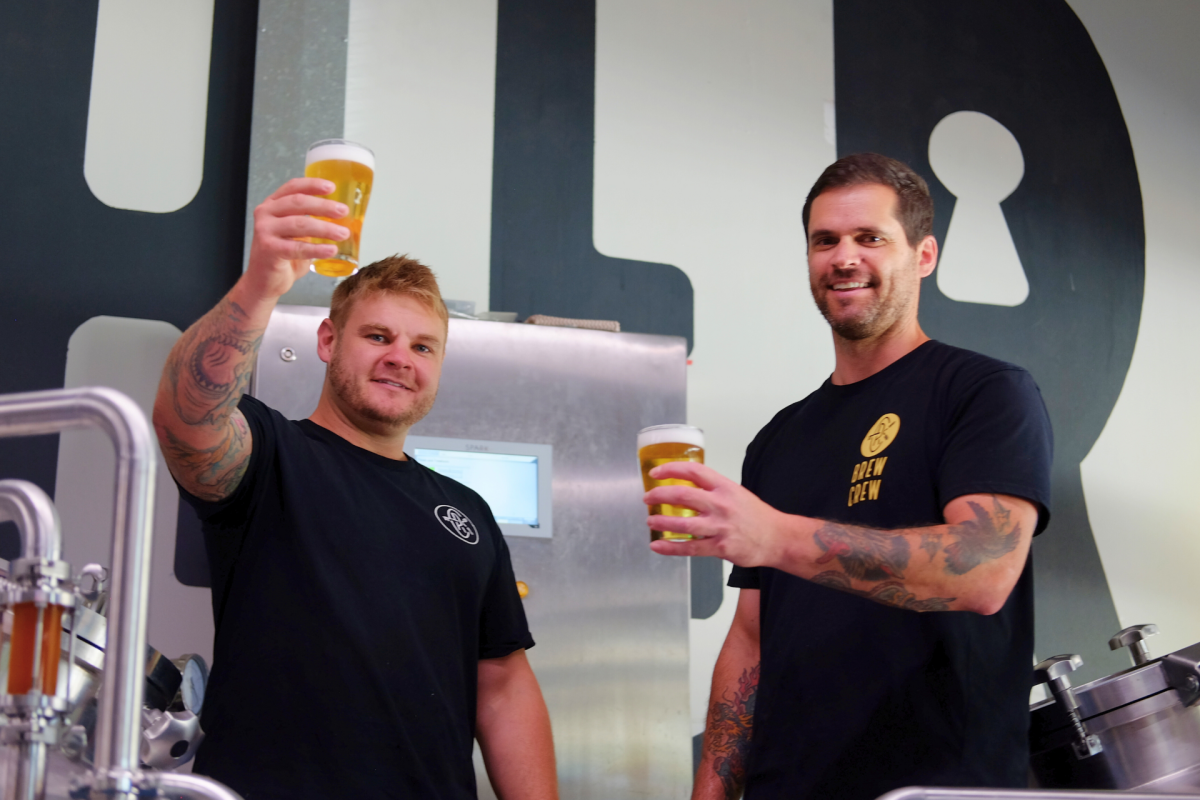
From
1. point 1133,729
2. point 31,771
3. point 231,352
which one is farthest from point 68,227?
point 1133,729

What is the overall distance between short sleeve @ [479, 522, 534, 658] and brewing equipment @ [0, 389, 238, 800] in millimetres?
1008

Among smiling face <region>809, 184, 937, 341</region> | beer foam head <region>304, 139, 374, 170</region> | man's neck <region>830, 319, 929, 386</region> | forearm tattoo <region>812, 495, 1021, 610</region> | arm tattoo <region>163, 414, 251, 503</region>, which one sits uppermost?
beer foam head <region>304, 139, 374, 170</region>

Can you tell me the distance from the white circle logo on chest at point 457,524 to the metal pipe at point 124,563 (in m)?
0.95

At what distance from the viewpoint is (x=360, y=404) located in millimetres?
1898

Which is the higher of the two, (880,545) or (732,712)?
(880,545)

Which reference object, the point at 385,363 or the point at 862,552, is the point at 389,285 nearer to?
the point at 385,363

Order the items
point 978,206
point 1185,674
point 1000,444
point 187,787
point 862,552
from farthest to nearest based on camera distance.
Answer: point 978,206
point 1185,674
point 1000,444
point 862,552
point 187,787

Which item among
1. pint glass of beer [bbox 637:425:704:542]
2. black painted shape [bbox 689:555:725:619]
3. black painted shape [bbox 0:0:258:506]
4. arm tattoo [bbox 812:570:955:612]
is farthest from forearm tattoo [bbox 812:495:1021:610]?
black painted shape [bbox 0:0:258:506]

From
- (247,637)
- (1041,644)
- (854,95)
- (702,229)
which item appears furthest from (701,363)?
(247,637)

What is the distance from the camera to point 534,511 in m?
2.53

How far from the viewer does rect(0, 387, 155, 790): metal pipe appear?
87 centimetres

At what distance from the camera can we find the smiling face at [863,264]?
177 centimetres

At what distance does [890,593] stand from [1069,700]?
63 cm

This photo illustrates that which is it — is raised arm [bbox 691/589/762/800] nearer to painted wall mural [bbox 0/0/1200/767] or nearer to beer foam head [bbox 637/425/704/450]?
beer foam head [bbox 637/425/704/450]
